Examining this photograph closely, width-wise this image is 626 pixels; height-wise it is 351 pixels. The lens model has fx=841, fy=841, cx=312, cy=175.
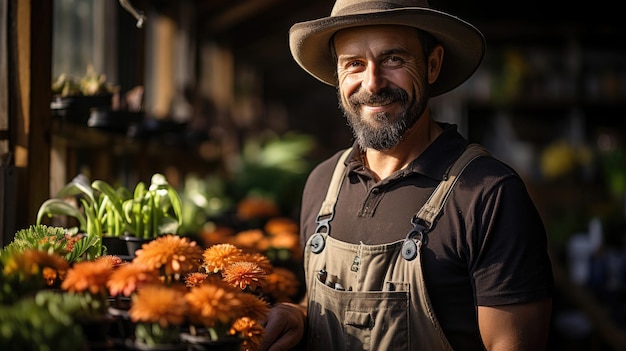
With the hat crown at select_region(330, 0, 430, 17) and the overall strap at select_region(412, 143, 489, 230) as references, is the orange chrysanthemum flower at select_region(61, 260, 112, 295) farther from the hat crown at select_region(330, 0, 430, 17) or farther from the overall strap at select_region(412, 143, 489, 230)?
the hat crown at select_region(330, 0, 430, 17)

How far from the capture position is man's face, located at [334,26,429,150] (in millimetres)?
2062

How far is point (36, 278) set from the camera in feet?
4.32

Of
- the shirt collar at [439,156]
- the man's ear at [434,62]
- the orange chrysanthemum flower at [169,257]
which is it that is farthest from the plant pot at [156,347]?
the man's ear at [434,62]

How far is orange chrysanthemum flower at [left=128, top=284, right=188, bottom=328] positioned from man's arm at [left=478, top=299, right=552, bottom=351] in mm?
849

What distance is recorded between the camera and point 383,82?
2.06 metres

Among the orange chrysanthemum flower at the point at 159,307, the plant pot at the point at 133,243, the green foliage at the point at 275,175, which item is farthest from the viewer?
the green foliage at the point at 275,175

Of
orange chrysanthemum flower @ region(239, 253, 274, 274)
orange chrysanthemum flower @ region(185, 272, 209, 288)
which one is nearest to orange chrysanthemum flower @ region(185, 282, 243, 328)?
orange chrysanthemum flower @ region(185, 272, 209, 288)

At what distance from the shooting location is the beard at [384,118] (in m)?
2.07

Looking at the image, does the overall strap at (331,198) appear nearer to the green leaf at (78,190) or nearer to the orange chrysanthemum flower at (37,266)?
the green leaf at (78,190)

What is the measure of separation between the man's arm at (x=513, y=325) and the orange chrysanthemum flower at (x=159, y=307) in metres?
0.85

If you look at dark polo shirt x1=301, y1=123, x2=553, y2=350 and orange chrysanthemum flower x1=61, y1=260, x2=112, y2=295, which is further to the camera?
dark polo shirt x1=301, y1=123, x2=553, y2=350

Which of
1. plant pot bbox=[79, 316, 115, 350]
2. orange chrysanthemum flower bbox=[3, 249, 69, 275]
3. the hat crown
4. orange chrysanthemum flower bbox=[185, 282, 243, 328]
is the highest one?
the hat crown

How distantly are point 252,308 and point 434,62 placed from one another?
982 mm

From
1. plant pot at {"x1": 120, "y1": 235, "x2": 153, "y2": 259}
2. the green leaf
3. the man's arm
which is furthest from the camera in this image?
the green leaf
